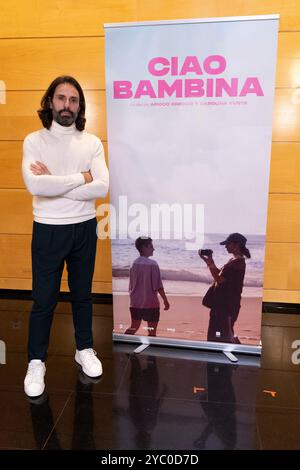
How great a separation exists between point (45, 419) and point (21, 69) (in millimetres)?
2539

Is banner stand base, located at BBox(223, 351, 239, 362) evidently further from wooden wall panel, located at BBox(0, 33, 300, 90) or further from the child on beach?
wooden wall panel, located at BBox(0, 33, 300, 90)

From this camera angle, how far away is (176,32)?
2201 millimetres

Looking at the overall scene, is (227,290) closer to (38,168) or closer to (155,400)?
(155,400)

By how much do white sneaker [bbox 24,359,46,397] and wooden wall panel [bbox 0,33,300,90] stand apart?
205cm

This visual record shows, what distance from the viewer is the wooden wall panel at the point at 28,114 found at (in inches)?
125

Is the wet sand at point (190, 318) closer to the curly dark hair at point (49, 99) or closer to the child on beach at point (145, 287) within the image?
the child on beach at point (145, 287)

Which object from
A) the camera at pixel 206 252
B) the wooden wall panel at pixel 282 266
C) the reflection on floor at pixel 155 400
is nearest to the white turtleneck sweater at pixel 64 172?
the camera at pixel 206 252

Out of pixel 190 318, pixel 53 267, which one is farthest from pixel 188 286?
pixel 53 267

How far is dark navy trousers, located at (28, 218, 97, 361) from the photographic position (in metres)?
2.08

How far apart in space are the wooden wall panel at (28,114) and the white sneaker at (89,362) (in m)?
1.68

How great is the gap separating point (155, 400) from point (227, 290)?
78 centimetres
